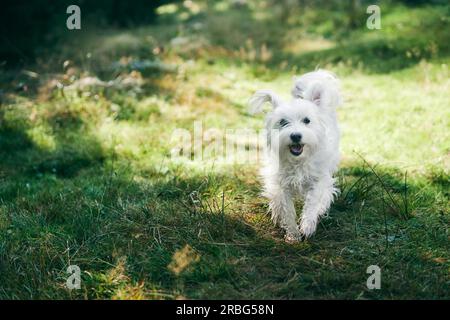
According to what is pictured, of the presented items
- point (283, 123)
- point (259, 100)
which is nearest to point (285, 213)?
point (283, 123)

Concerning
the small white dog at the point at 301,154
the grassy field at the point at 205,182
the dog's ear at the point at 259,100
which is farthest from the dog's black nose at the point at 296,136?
the grassy field at the point at 205,182

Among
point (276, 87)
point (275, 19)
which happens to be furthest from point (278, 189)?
point (275, 19)

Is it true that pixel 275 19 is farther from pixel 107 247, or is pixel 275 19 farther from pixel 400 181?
pixel 107 247

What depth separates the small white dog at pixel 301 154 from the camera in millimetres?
4324

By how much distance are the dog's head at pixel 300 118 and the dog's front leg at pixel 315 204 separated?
0.98 ft

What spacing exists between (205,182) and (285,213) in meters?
1.11

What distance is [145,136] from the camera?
695 cm

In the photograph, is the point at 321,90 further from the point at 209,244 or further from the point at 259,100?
the point at 209,244

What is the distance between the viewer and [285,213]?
174 inches

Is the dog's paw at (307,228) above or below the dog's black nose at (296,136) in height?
below

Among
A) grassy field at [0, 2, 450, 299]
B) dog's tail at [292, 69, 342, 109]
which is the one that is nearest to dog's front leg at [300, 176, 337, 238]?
grassy field at [0, 2, 450, 299]

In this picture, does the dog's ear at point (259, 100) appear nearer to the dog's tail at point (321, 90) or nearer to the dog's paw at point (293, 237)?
the dog's tail at point (321, 90)

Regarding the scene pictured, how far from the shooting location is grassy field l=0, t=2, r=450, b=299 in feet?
12.2

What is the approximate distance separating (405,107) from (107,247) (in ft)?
16.4
